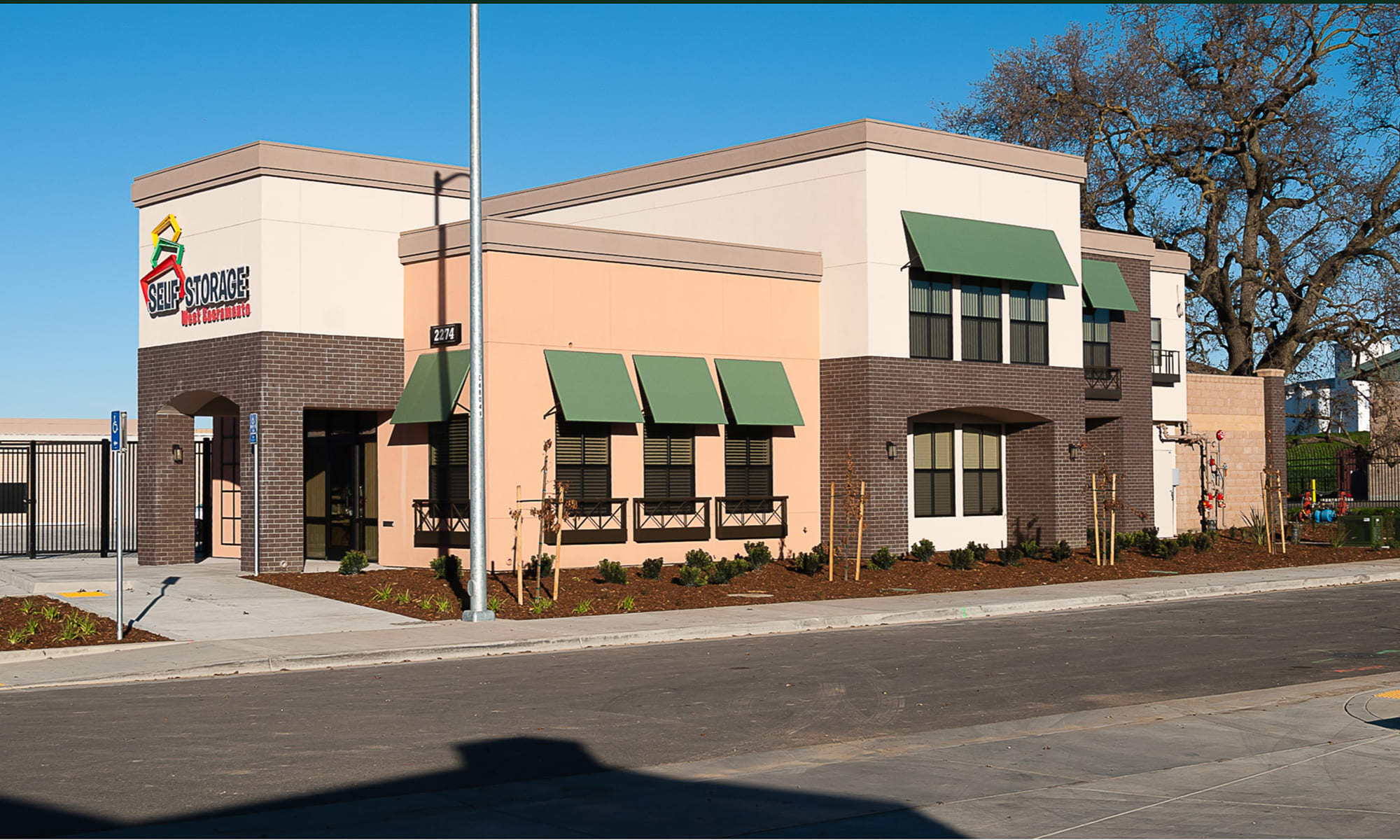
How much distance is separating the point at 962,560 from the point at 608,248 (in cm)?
931

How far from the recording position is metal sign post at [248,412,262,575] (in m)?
25.6

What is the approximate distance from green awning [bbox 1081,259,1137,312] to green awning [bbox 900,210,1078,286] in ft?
9.51

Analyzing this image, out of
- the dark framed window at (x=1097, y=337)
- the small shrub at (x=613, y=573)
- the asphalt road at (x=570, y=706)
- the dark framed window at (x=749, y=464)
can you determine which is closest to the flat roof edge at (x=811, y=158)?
the dark framed window at (x=1097, y=337)

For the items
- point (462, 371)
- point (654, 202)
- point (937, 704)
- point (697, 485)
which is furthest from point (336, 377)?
point (937, 704)

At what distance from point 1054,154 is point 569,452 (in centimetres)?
1376

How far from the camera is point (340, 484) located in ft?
95.5

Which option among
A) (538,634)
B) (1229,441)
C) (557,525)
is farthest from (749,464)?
(1229,441)

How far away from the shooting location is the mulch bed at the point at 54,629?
55.4ft

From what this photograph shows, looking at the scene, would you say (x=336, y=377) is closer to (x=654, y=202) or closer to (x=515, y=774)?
(x=654, y=202)

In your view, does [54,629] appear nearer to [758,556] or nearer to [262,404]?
[262,404]

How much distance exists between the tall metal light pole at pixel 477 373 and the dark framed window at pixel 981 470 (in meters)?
15.6

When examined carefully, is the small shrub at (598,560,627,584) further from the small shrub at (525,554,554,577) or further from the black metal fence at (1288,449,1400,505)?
the black metal fence at (1288,449,1400,505)

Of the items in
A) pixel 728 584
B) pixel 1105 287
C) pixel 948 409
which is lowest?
pixel 728 584

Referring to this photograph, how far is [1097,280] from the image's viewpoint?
34.9m
